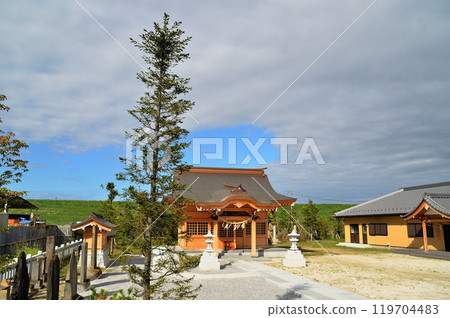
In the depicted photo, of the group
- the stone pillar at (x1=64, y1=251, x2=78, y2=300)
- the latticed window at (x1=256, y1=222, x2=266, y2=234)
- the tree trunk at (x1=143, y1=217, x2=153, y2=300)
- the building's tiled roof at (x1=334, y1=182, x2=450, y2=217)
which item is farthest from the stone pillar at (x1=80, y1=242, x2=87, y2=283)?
the building's tiled roof at (x1=334, y1=182, x2=450, y2=217)

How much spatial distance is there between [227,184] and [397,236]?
1759cm

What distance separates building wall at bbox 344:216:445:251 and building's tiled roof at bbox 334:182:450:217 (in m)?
0.87

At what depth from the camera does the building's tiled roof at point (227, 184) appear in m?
24.4

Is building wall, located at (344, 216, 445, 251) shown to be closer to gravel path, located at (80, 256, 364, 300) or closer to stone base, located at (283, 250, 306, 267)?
stone base, located at (283, 250, 306, 267)

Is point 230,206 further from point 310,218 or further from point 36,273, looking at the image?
point 310,218

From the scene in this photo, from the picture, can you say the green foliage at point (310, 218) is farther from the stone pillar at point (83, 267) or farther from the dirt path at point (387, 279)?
the stone pillar at point (83, 267)

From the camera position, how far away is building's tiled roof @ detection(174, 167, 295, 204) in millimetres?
24359

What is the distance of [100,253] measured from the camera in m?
16.6

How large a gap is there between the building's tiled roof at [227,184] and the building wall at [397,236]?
12.4m

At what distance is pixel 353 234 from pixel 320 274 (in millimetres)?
21851

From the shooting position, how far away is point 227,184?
26656 mm

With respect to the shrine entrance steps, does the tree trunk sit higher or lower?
higher

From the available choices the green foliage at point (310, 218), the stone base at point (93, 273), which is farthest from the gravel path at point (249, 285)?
the green foliage at point (310, 218)
